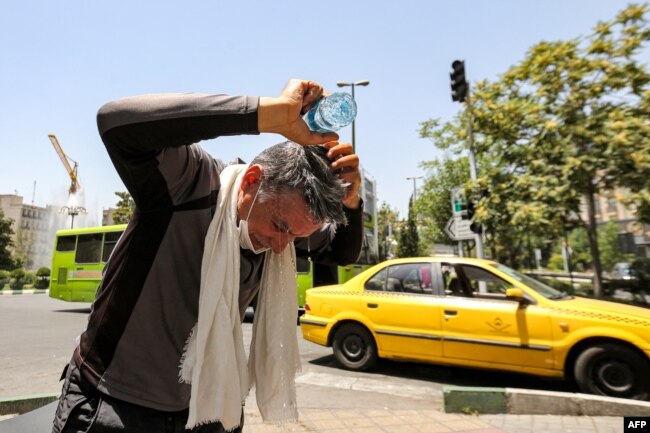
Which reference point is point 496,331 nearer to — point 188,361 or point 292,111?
point 188,361

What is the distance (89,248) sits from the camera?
13367 millimetres

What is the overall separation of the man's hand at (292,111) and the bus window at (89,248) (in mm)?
13821

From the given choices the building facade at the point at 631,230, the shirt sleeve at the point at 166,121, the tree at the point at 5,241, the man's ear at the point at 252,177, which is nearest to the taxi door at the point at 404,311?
the man's ear at the point at 252,177

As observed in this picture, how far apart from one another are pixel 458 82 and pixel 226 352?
1053cm

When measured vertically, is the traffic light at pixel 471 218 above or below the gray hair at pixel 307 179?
above

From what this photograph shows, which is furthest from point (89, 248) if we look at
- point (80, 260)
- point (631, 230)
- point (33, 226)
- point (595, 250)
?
point (33, 226)

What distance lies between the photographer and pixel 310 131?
116 centimetres

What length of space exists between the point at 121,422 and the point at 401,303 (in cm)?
494

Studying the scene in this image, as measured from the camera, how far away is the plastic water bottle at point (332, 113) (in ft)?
3.98

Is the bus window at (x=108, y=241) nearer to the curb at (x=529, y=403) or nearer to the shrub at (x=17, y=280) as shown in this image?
the curb at (x=529, y=403)

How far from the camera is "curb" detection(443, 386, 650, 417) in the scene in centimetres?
413

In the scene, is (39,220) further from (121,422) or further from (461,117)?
(121,422)

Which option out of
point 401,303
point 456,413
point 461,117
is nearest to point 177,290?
point 456,413

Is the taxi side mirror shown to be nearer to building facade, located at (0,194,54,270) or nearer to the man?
the man
